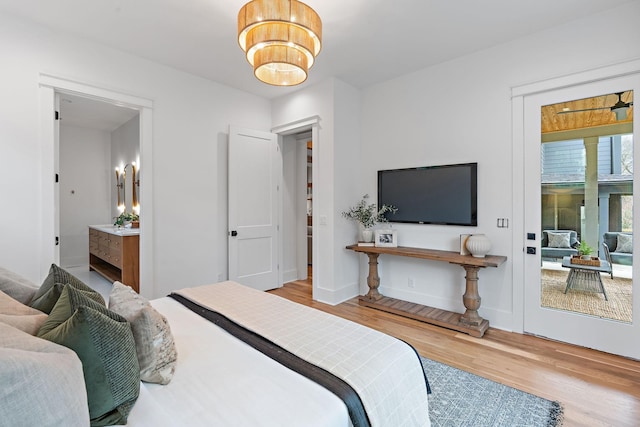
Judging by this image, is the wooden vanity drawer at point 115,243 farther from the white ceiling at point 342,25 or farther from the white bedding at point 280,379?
the white bedding at point 280,379

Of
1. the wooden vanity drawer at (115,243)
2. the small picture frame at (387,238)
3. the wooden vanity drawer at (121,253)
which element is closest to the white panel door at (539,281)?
the small picture frame at (387,238)

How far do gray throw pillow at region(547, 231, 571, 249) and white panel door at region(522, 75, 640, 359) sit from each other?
0.10 metres

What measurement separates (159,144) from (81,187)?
3.95 metres

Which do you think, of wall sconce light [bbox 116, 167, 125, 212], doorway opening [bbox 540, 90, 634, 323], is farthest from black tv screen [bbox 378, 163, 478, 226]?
wall sconce light [bbox 116, 167, 125, 212]

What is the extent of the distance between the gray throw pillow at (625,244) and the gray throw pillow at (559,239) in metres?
0.33

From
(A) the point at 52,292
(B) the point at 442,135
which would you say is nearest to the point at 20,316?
(A) the point at 52,292

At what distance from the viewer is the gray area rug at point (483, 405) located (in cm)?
174

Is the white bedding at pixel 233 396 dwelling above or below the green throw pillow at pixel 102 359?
below

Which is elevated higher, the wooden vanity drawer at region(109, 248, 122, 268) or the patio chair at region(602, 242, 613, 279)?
the patio chair at region(602, 242, 613, 279)

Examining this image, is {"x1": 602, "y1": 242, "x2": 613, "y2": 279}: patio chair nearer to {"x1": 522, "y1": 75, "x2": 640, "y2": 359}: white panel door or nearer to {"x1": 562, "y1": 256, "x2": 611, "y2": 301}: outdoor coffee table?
{"x1": 562, "y1": 256, "x2": 611, "y2": 301}: outdoor coffee table

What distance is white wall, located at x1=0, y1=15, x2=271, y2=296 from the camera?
260 centimetres

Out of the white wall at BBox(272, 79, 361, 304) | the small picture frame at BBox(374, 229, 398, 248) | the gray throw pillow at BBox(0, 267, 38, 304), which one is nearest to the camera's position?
the gray throw pillow at BBox(0, 267, 38, 304)

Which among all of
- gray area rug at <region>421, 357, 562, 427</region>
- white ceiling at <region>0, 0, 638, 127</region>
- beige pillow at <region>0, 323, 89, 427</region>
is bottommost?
gray area rug at <region>421, 357, 562, 427</region>

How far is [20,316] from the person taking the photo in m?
1.11
